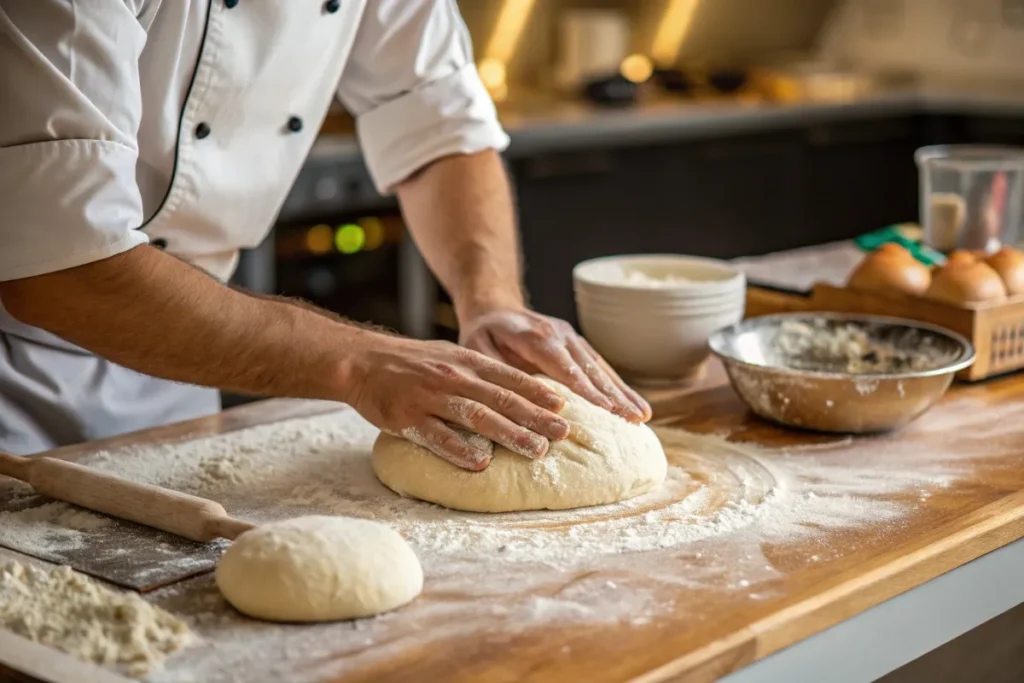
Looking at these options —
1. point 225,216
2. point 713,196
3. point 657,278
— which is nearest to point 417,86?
point 225,216

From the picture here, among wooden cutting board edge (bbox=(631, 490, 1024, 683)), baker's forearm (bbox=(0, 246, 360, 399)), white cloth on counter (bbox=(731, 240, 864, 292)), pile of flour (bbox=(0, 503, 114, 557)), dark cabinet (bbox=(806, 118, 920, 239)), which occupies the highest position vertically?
baker's forearm (bbox=(0, 246, 360, 399))

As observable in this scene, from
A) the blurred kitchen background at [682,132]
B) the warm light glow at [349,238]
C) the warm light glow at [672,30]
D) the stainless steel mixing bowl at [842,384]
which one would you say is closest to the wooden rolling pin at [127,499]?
the stainless steel mixing bowl at [842,384]

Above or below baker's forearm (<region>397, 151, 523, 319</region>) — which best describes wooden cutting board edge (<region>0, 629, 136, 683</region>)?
below

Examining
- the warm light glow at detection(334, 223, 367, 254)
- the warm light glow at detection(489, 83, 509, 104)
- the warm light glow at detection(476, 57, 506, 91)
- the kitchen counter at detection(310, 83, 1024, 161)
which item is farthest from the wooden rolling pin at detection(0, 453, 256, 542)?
the warm light glow at detection(476, 57, 506, 91)

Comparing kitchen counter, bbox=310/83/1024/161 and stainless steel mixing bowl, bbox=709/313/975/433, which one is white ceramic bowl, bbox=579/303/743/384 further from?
kitchen counter, bbox=310/83/1024/161

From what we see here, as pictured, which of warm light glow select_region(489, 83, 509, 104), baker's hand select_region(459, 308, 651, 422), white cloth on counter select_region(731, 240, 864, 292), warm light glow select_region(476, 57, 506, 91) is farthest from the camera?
warm light glow select_region(476, 57, 506, 91)

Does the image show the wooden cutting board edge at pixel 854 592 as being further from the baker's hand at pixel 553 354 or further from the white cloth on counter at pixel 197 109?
the white cloth on counter at pixel 197 109

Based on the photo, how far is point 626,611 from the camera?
1.00 m

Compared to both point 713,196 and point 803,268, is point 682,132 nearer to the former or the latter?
point 713,196

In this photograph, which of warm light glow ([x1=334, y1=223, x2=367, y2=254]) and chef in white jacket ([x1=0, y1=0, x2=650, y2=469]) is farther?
warm light glow ([x1=334, y1=223, x2=367, y2=254])

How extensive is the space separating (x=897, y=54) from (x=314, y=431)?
419 centimetres

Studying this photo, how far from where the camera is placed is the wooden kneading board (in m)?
0.91

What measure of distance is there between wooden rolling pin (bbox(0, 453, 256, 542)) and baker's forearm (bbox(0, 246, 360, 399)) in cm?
14

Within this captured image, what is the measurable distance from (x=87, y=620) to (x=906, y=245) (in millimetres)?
1412
